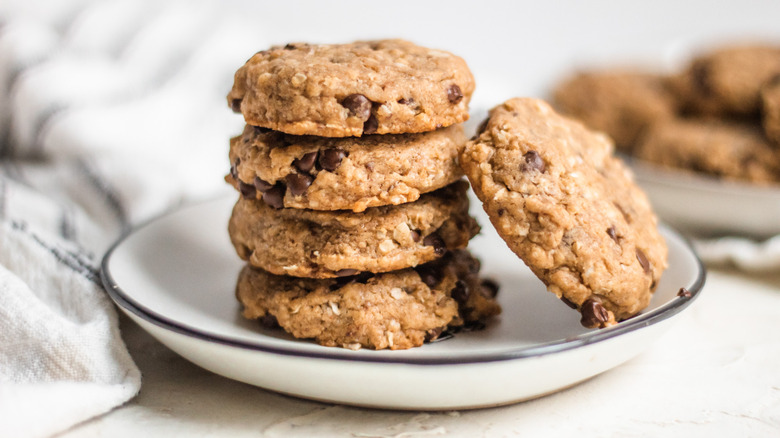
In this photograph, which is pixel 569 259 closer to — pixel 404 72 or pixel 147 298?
pixel 404 72

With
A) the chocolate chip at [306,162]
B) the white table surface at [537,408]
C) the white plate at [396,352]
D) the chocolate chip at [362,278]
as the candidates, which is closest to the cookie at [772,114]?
the white plate at [396,352]

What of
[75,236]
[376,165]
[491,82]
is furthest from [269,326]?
[491,82]

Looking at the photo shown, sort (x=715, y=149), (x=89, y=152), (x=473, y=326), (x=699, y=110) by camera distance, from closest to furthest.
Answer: (x=473, y=326) → (x=89, y=152) → (x=715, y=149) → (x=699, y=110)

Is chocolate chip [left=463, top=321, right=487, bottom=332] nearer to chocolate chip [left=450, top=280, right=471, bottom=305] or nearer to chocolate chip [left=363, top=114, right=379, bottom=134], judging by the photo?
chocolate chip [left=450, top=280, right=471, bottom=305]

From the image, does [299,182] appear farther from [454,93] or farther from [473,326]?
[473,326]

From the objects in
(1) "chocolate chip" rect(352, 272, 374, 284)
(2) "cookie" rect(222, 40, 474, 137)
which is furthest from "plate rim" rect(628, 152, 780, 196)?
(1) "chocolate chip" rect(352, 272, 374, 284)

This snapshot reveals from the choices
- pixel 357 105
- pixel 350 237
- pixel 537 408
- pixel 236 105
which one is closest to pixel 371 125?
pixel 357 105
